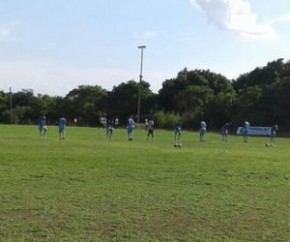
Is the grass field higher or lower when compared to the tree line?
Answer: lower

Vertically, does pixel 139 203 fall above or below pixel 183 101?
below

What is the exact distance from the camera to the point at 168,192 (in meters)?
14.3

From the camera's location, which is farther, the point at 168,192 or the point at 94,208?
the point at 168,192

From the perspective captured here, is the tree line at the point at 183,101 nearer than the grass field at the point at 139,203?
No

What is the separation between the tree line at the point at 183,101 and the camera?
3802 inches

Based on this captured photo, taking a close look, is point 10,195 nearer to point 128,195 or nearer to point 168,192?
point 128,195

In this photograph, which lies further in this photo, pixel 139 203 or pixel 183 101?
pixel 183 101

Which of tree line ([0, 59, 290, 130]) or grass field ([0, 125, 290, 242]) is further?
tree line ([0, 59, 290, 130])

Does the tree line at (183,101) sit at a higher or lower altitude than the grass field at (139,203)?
higher

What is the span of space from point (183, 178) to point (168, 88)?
111769 millimetres

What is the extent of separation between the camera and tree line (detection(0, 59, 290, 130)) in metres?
96.6

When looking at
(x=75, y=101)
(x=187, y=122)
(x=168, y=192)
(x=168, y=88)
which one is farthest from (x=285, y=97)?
(x=168, y=192)

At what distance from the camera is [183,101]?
121875 mm

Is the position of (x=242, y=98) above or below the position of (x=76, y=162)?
above
